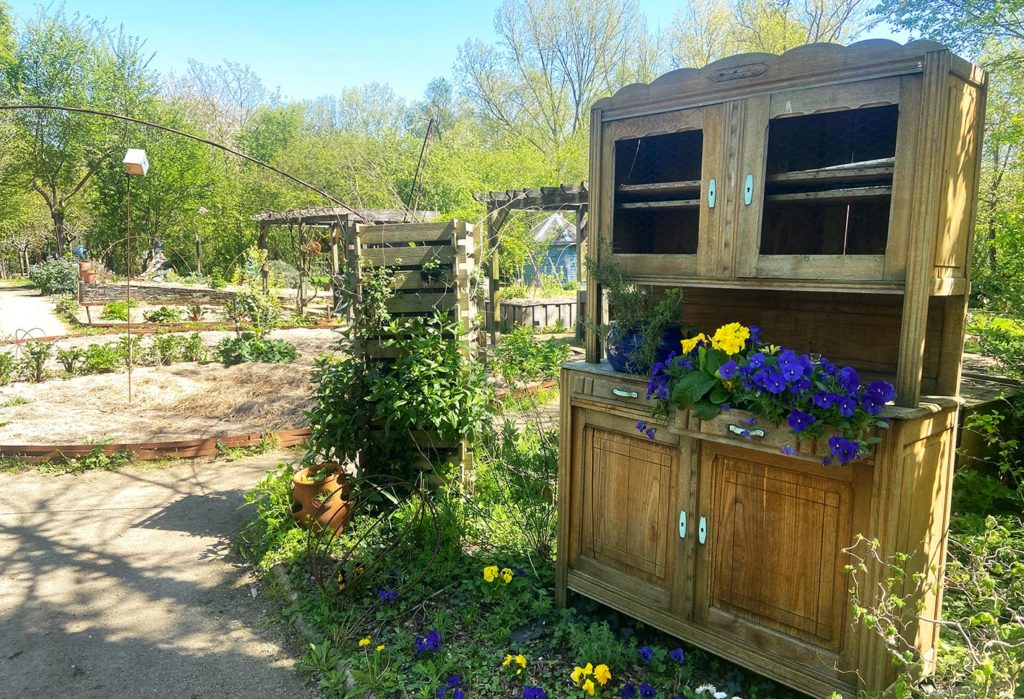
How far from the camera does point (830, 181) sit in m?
2.57

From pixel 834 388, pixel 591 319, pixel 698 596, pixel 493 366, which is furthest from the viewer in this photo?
pixel 493 366

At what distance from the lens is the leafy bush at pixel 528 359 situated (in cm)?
638

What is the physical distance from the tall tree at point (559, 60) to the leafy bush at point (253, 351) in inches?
633

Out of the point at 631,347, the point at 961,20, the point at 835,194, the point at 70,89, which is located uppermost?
the point at 70,89

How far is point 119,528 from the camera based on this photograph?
15.2 ft

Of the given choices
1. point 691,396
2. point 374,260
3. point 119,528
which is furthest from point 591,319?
point 119,528

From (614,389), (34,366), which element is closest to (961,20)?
(614,389)

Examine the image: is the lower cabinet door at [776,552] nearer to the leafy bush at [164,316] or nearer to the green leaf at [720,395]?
the green leaf at [720,395]

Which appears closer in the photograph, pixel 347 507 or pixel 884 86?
pixel 884 86

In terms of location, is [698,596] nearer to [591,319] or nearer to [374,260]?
[591,319]

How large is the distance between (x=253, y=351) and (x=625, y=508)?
8018 mm

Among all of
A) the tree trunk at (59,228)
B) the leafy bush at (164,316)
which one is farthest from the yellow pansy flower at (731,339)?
the tree trunk at (59,228)

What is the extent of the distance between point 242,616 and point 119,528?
1.68m

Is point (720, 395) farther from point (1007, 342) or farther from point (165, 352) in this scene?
point (165, 352)
